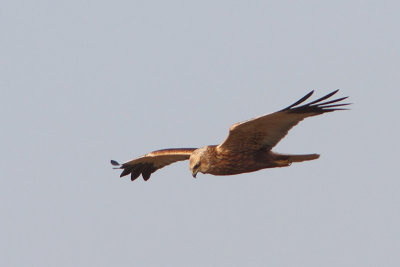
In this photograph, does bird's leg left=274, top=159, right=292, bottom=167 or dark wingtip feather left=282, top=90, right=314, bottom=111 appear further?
bird's leg left=274, top=159, right=292, bottom=167

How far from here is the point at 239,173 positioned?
16812 millimetres

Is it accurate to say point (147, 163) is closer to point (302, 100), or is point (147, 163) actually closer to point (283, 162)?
point (283, 162)

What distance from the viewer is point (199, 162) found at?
54.5 feet

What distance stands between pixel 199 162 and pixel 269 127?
173cm

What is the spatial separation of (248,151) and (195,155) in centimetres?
117

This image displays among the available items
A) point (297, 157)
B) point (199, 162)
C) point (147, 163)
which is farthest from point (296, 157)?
point (147, 163)

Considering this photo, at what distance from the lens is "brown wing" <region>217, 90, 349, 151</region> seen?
50.1 feet

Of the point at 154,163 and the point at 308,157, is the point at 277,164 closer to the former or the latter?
the point at 308,157

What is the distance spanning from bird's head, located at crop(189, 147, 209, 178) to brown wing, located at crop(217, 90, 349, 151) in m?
0.45

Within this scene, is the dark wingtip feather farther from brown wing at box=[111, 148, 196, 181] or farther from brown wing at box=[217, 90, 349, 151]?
brown wing at box=[111, 148, 196, 181]

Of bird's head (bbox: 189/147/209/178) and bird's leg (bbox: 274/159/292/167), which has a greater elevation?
bird's head (bbox: 189/147/209/178)

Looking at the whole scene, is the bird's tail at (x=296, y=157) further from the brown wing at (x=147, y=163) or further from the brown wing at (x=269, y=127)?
the brown wing at (x=147, y=163)

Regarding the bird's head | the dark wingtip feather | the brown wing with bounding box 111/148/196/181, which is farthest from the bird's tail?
the brown wing with bounding box 111/148/196/181

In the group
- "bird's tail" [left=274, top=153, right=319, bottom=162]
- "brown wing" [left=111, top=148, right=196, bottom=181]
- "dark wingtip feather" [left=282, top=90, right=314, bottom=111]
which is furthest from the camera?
"brown wing" [left=111, top=148, right=196, bottom=181]
